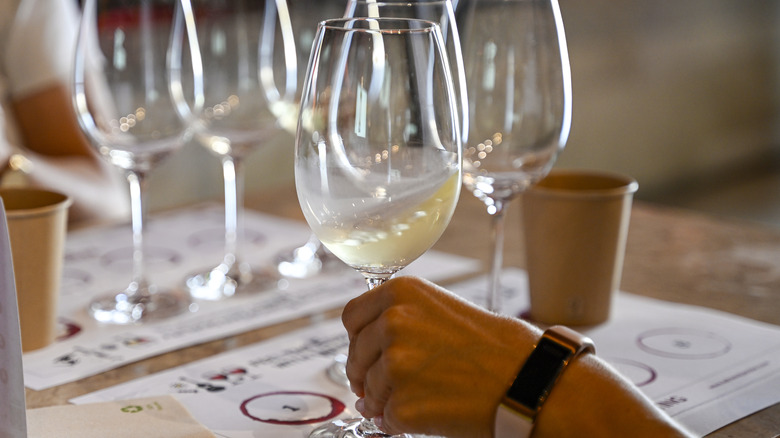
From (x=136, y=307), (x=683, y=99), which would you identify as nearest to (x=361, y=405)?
(x=136, y=307)

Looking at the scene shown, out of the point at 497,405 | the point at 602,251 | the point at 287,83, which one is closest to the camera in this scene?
the point at 497,405

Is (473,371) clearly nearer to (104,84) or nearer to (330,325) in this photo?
(330,325)

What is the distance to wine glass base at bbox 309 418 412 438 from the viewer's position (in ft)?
1.98

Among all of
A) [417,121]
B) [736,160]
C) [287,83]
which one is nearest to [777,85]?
[736,160]

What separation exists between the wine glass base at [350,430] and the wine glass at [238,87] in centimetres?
34

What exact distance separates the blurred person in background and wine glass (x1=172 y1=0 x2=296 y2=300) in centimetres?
59

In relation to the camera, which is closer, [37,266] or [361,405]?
[361,405]

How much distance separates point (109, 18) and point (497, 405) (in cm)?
55

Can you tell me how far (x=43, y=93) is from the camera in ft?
5.15

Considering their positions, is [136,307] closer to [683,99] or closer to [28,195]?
[28,195]

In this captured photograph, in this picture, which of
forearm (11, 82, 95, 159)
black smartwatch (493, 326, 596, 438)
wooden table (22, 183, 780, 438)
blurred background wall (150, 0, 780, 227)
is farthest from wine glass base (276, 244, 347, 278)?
blurred background wall (150, 0, 780, 227)

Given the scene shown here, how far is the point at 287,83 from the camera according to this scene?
3.34ft

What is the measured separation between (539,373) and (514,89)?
11.9 inches

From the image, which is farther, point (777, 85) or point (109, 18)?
point (777, 85)
